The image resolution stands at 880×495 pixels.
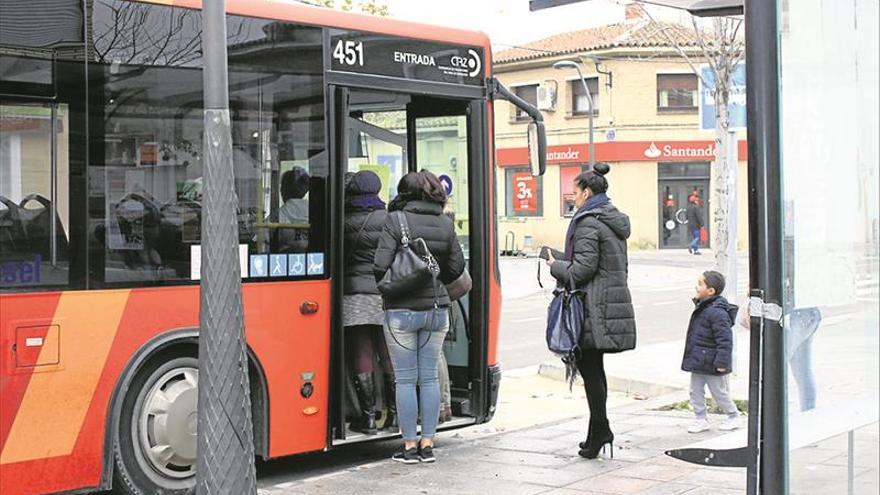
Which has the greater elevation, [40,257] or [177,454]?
[40,257]

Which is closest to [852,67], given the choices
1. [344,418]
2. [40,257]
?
[40,257]

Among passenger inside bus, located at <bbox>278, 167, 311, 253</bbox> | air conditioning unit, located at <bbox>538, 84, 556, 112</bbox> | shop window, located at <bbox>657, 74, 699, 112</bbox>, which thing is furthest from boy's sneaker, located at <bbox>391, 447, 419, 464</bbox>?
air conditioning unit, located at <bbox>538, 84, 556, 112</bbox>

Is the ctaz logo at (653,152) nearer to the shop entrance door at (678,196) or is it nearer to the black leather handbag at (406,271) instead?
the shop entrance door at (678,196)

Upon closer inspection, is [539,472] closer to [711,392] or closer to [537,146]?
[711,392]

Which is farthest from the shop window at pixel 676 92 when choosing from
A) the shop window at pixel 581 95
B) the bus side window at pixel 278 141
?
the bus side window at pixel 278 141

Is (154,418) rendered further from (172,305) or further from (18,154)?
(18,154)

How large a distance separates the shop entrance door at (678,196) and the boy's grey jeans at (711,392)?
35804mm

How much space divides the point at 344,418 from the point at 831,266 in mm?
→ 4543

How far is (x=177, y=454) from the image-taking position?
6.79m

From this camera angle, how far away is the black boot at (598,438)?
7.77 meters

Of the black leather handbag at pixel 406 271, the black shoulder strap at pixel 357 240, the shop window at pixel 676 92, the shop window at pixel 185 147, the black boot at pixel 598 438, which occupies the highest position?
the shop window at pixel 676 92

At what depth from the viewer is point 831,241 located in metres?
3.73

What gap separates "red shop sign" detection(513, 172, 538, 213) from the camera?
4672cm

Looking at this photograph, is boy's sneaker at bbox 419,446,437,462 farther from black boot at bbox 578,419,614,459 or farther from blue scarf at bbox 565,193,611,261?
blue scarf at bbox 565,193,611,261
